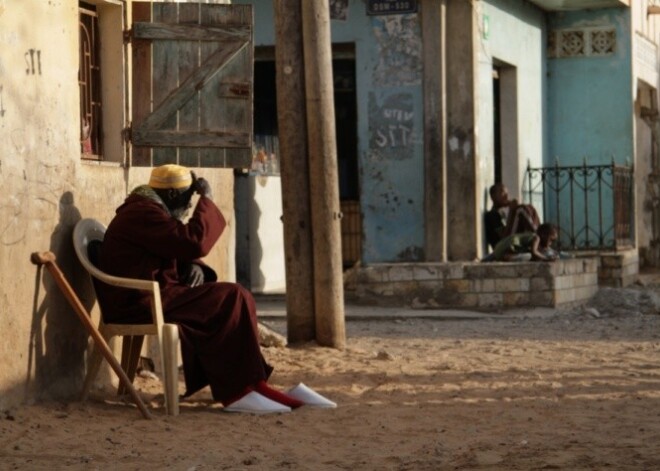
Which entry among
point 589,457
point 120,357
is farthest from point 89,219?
point 589,457

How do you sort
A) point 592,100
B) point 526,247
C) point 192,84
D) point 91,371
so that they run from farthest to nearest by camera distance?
point 592,100
point 526,247
point 192,84
point 91,371

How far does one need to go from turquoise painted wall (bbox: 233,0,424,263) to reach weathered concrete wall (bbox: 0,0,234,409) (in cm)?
660

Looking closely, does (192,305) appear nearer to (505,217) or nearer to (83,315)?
(83,315)

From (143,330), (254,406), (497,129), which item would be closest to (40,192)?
(143,330)

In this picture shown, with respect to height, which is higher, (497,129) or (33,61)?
(33,61)

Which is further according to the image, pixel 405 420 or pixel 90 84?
pixel 90 84

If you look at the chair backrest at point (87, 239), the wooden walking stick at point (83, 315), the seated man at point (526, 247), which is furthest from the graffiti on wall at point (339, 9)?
the wooden walking stick at point (83, 315)

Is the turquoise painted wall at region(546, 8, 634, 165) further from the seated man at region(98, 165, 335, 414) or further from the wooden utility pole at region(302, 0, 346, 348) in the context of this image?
the seated man at region(98, 165, 335, 414)

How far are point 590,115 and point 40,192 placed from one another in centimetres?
1159

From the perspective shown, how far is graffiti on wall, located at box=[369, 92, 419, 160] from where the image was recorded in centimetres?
1470

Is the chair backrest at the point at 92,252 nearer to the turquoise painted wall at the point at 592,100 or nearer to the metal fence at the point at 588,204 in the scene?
the metal fence at the point at 588,204

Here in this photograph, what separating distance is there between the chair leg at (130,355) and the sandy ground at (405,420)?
0.15 m

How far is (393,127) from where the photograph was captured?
1475 cm

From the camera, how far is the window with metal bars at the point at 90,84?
852 centimetres
